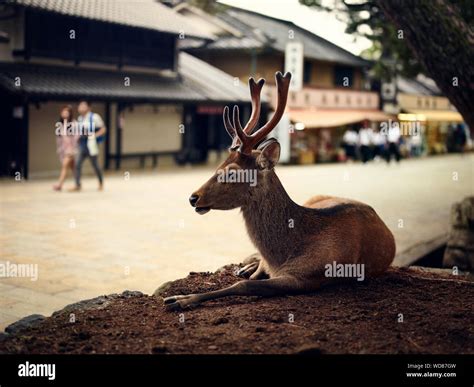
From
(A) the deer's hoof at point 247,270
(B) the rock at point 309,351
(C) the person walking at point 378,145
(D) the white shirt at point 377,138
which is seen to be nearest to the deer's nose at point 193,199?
(A) the deer's hoof at point 247,270

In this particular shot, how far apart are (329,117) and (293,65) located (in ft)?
13.4

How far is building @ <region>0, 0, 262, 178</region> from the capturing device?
1756 centimetres

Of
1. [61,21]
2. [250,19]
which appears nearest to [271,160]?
[61,21]

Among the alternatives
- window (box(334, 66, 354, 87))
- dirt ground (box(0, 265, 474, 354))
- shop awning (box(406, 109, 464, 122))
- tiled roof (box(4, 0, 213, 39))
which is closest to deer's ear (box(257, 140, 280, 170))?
dirt ground (box(0, 265, 474, 354))

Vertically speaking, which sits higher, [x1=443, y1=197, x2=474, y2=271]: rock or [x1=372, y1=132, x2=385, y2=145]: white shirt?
[x1=372, y1=132, x2=385, y2=145]: white shirt

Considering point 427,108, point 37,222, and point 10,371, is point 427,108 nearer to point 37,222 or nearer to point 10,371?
point 37,222

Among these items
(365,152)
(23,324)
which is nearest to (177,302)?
(23,324)

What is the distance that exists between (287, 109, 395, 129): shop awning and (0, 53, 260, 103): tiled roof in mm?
3004

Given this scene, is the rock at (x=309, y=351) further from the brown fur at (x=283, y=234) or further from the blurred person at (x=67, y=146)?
the blurred person at (x=67, y=146)

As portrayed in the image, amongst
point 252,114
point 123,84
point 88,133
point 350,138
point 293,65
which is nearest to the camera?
point 252,114

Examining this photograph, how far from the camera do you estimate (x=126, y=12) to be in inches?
816

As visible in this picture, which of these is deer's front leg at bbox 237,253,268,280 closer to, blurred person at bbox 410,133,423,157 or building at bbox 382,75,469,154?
building at bbox 382,75,469,154

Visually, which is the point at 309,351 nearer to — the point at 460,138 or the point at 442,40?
the point at 442,40

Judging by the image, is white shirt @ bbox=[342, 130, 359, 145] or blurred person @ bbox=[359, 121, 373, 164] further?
white shirt @ bbox=[342, 130, 359, 145]
